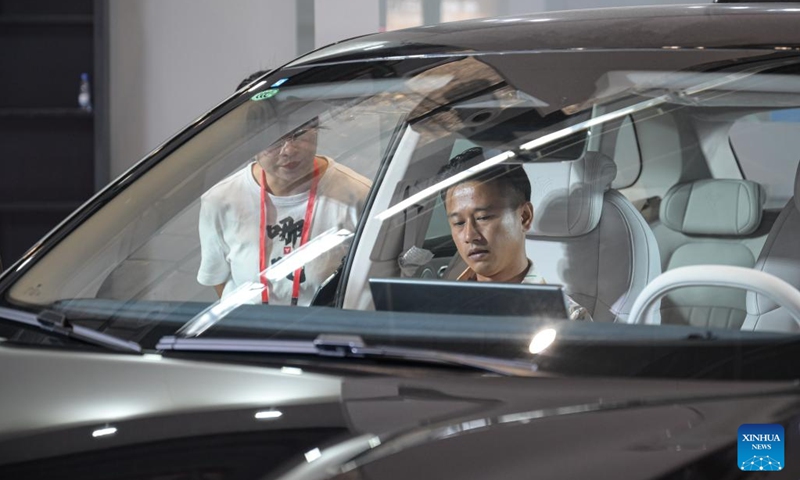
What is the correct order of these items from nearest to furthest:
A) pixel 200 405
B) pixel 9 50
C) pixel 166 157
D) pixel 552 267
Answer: pixel 200 405 < pixel 552 267 < pixel 166 157 < pixel 9 50

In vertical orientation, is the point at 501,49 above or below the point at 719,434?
above

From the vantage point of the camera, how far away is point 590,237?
1295 millimetres

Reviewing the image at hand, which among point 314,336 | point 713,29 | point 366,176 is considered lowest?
point 314,336

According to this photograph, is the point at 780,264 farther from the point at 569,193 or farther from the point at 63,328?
the point at 63,328

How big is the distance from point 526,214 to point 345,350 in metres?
0.36

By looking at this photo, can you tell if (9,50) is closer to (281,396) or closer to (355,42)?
(355,42)

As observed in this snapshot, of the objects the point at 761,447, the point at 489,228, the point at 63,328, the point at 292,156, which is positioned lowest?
the point at 761,447

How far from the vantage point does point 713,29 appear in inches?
49.7

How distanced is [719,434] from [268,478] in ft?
1.24

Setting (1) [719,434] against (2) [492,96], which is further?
(2) [492,96]

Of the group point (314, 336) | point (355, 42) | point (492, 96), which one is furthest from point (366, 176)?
point (314, 336)

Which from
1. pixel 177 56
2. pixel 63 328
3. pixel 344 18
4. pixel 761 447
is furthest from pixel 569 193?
pixel 177 56

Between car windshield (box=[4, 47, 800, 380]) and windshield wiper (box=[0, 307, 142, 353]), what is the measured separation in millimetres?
21

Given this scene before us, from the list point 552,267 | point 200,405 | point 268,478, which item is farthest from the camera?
point 552,267
